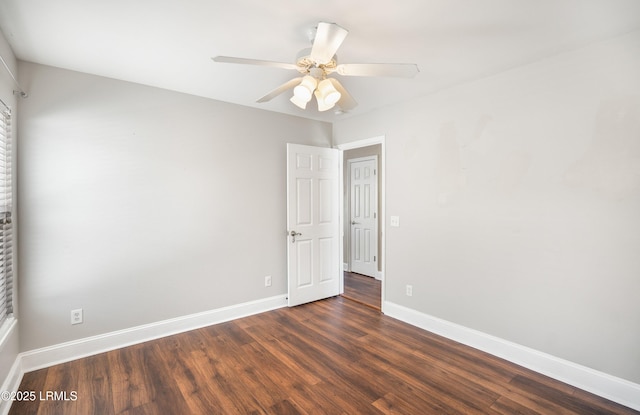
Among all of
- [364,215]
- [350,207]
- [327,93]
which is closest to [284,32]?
[327,93]

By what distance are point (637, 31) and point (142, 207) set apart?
404 cm

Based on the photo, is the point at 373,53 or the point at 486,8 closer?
the point at 486,8

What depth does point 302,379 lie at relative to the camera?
2.30 meters

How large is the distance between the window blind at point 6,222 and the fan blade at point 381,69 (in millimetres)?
2301

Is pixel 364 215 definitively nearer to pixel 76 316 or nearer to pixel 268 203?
pixel 268 203

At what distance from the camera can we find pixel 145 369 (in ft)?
8.00

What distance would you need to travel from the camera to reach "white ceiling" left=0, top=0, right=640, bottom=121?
1.73m

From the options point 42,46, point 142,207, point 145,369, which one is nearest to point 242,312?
point 145,369

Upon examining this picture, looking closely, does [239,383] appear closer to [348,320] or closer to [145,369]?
[145,369]

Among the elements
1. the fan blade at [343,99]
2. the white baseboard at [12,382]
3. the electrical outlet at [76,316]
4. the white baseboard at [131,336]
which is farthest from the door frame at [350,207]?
the white baseboard at [12,382]

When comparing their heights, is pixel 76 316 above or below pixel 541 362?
above

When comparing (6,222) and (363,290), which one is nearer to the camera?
(6,222)

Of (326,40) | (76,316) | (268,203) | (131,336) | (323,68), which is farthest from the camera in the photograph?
(268,203)

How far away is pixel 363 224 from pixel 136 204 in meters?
3.62
